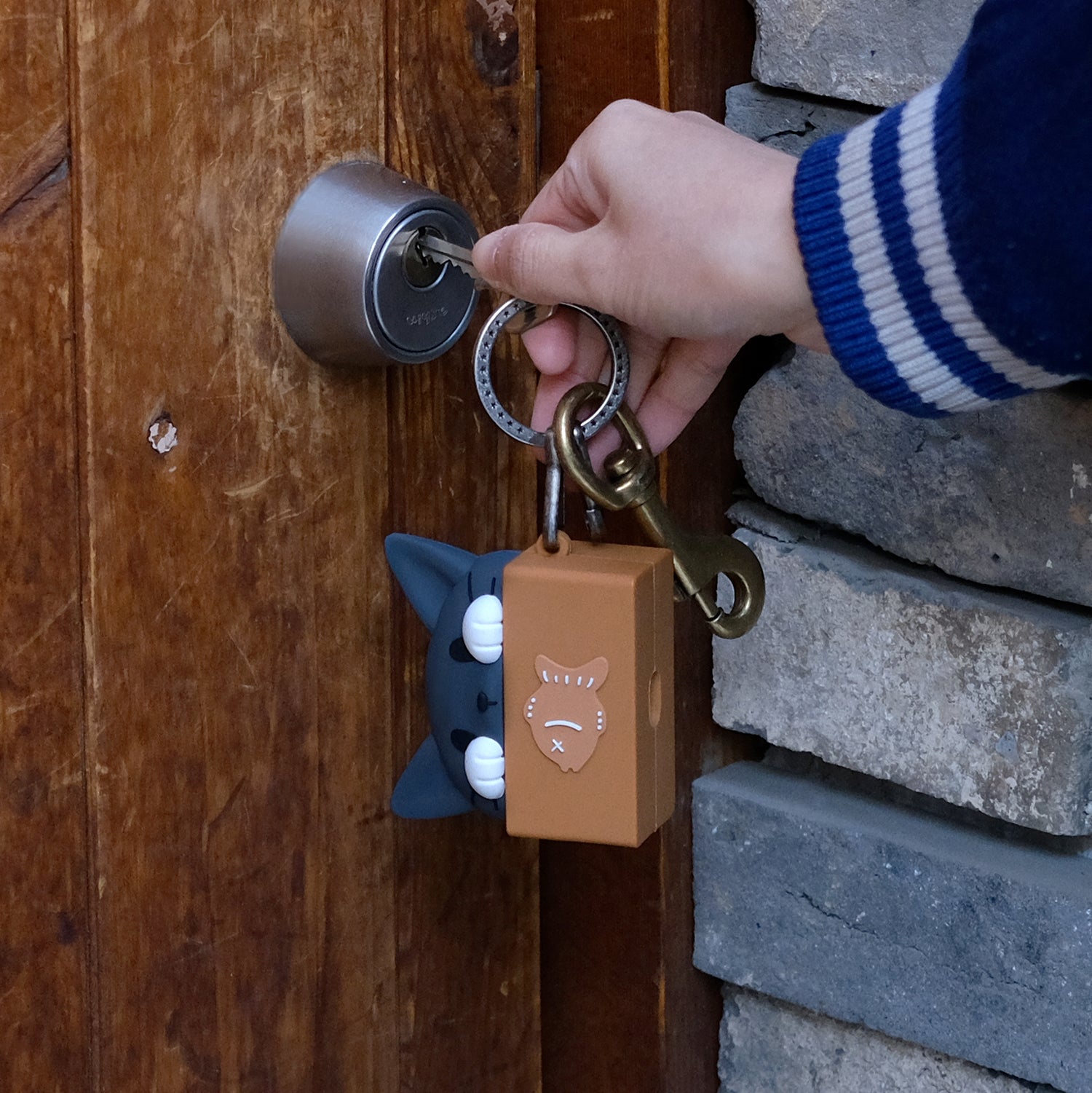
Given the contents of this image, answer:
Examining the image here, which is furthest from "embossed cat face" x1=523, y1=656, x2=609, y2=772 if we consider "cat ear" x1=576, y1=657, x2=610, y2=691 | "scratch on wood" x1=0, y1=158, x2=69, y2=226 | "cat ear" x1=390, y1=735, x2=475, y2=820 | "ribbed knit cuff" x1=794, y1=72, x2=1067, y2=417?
"scratch on wood" x1=0, y1=158, x2=69, y2=226

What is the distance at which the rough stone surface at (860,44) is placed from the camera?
82 centimetres

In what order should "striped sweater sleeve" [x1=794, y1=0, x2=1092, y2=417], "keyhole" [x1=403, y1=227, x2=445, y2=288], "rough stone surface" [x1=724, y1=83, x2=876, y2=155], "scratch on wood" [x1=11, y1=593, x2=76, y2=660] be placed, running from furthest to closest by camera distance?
1. "rough stone surface" [x1=724, y1=83, x2=876, y2=155]
2. "keyhole" [x1=403, y1=227, x2=445, y2=288]
3. "scratch on wood" [x1=11, y1=593, x2=76, y2=660]
4. "striped sweater sleeve" [x1=794, y1=0, x2=1092, y2=417]

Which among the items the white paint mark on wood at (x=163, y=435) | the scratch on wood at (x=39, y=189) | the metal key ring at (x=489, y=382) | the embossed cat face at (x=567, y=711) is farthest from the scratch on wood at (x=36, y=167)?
the embossed cat face at (x=567, y=711)

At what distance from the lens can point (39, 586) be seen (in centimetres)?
68

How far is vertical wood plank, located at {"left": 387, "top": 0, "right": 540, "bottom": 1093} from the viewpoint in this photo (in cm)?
85

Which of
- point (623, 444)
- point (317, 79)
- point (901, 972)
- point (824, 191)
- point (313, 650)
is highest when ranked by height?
point (317, 79)

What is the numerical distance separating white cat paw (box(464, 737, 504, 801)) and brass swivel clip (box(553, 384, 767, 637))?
0.14m

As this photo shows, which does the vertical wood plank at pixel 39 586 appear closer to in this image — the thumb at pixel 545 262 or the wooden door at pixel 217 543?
the wooden door at pixel 217 543

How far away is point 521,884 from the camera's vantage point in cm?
101

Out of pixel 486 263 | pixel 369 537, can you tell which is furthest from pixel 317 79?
pixel 369 537

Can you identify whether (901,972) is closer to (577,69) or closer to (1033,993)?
(1033,993)

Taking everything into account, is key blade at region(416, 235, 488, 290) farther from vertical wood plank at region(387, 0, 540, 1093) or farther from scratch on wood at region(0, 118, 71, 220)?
scratch on wood at region(0, 118, 71, 220)

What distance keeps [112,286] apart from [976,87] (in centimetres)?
44

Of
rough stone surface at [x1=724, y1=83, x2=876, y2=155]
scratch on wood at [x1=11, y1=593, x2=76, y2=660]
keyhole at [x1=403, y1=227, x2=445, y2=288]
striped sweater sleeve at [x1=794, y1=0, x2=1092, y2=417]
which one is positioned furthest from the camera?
rough stone surface at [x1=724, y1=83, x2=876, y2=155]
